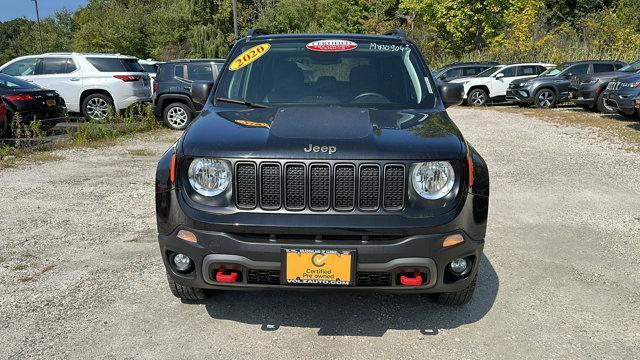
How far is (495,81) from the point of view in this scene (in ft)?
63.8

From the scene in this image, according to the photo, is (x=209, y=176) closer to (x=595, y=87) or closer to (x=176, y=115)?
(x=176, y=115)

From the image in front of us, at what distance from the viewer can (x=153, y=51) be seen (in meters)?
50.9

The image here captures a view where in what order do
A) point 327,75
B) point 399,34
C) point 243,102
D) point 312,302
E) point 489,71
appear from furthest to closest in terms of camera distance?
1. point 489,71
2. point 399,34
3. point 327,75
4. point 243,102
5. point 312,302

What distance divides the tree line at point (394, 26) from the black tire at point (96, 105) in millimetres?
22565

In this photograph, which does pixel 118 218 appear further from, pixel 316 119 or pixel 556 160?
pixel 556 160

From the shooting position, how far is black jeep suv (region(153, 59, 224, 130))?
1210 cm

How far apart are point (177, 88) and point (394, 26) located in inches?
1473

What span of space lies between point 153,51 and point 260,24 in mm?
11417

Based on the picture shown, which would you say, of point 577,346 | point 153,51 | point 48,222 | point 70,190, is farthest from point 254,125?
point 153,51

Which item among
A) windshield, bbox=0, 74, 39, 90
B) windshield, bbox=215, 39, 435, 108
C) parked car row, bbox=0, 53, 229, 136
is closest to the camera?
windshield, bbox=215, 39, 435, 108

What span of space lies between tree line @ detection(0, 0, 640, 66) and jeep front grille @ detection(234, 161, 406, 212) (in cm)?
2670

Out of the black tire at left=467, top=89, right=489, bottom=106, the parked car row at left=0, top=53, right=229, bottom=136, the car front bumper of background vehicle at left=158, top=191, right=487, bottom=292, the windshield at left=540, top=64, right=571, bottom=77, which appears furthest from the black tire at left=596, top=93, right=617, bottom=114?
the car front bumper of background vehicle at left=158, top=191, right=487, bottom=292

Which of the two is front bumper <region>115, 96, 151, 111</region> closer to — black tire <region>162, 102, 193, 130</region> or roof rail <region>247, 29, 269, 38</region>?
black tire <region>162, 102, 193, 130</region>

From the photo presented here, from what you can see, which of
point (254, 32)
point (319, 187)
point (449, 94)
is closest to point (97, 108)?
point (254, 32)
